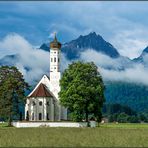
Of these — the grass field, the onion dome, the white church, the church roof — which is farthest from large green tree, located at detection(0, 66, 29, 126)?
the grass field

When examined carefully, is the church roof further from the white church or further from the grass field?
the grass field

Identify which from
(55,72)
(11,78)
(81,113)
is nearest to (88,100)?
(81,113)

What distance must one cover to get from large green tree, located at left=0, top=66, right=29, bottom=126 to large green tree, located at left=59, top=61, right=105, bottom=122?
877 cm

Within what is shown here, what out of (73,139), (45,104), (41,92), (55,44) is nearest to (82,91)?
(45,104)

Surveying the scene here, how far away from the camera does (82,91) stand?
8438 centimetres

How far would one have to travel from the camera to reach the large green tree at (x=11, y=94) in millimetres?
90688

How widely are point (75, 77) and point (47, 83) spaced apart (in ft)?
86.7

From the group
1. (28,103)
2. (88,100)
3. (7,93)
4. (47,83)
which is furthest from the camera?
(47,83)

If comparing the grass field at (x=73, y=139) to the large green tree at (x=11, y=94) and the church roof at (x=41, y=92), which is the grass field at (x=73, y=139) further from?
the church roof at (x=41, y=92)

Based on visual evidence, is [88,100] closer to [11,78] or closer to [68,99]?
[68,99]

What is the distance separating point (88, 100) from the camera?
85.6 meters

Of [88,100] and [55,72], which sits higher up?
[55,72]

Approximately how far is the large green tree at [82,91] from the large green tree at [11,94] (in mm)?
8770

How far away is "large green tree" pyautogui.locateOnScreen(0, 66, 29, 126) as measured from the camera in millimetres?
90688
